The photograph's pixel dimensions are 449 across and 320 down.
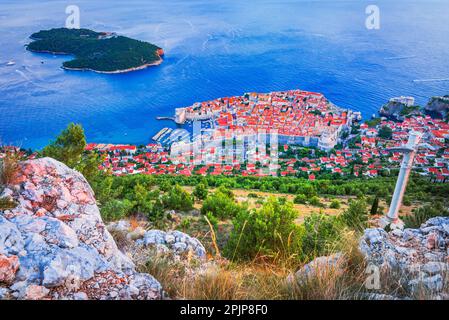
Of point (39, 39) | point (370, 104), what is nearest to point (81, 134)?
point (370, 104)

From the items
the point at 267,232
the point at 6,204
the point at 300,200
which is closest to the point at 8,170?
the point at 6,204

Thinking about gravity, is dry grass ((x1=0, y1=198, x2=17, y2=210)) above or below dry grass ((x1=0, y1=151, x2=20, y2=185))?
below

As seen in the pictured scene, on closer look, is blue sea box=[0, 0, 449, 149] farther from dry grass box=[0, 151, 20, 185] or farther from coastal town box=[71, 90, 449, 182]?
dry grass box=[0, 151, 20, 185]

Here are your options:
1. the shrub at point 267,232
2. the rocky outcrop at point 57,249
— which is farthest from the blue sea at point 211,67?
the rocky outcrop at point 57,249

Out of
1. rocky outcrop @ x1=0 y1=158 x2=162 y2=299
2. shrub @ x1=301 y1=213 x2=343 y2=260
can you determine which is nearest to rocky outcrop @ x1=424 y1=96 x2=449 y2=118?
shrub @ x1=301 y1=213 x2=343 y2=260

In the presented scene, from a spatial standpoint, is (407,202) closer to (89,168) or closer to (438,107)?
(89,168)

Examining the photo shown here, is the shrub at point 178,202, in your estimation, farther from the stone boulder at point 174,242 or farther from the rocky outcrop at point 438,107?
the rocky outcrop at point 438,107
